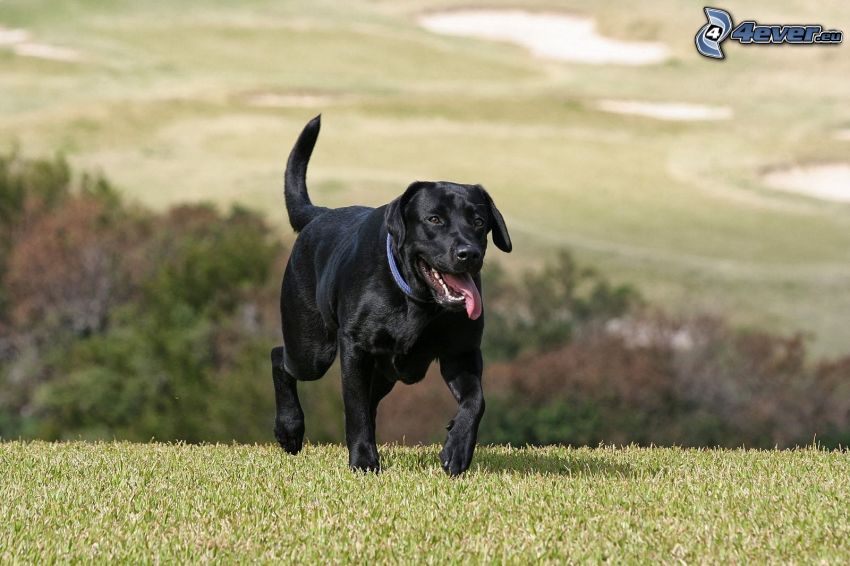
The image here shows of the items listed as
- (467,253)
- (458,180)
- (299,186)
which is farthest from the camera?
(458,180)

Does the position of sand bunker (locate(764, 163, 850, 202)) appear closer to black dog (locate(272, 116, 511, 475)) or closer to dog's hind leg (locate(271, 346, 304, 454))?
dog's hind leg (locate(271, 346, 304, 454))

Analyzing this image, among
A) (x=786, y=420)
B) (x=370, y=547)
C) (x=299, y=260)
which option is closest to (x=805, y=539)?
(x=370, y=547)

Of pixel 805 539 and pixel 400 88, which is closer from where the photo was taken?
pixel 805 539

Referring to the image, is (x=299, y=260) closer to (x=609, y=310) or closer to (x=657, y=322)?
(x=657, y=322)

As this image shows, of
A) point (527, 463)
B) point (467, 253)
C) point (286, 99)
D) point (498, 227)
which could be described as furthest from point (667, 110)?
point (467, 253)

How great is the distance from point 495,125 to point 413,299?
87150 millimetres

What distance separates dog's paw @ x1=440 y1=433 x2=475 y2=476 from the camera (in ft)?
27.1

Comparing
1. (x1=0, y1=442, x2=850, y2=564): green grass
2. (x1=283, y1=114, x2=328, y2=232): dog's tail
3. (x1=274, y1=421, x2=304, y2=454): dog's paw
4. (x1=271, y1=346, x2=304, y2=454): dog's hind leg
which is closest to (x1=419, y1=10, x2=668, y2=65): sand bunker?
(x1=283, y1=114, x2=328, y2=232): dog's tail

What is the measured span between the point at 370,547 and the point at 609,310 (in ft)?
211

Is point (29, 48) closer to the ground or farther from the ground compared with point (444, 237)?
closer to the ground

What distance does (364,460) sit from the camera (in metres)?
8.66

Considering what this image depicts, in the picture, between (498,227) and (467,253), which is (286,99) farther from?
(467,253)

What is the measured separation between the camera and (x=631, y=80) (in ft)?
345

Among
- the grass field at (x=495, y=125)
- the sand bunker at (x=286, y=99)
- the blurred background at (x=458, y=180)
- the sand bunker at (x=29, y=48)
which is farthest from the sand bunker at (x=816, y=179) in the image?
the sand bunker at (x=29, y=48)
